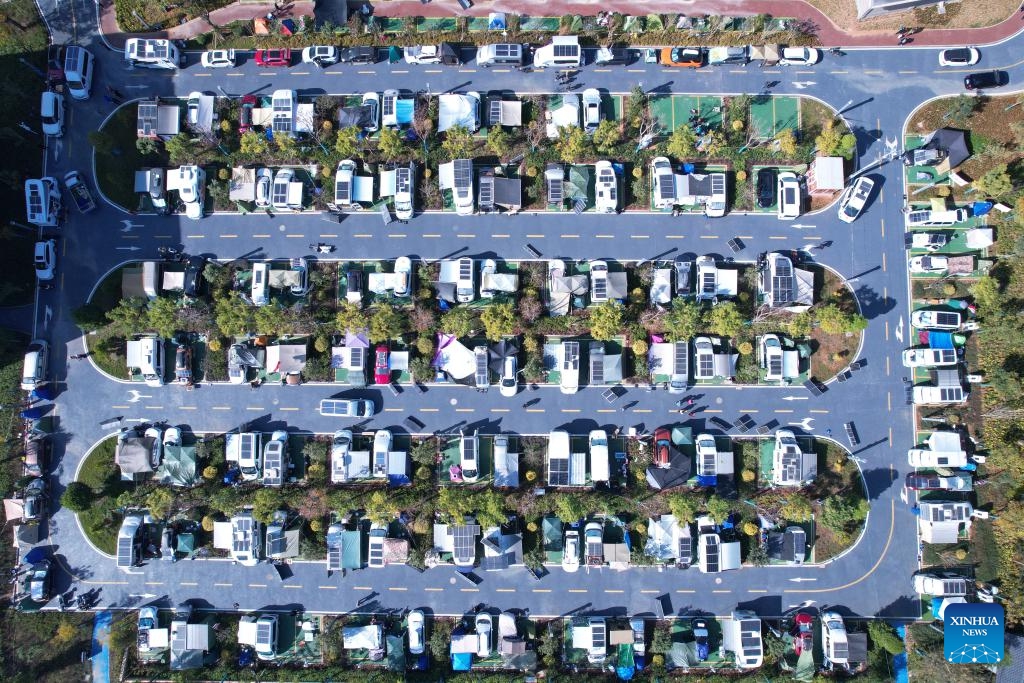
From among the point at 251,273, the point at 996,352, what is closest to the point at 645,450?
the point at 996,352

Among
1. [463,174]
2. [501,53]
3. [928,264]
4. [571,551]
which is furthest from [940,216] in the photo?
[571,551]

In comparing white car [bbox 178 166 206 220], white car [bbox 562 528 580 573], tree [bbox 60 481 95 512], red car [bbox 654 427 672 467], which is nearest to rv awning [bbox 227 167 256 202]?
white car [bbox 178 166 206 220]

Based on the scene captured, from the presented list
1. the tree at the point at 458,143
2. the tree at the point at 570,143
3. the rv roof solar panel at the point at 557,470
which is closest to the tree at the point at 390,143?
the tree at the point at 458,143

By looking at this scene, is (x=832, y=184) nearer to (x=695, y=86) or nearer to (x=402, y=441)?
(x=695, y=86)

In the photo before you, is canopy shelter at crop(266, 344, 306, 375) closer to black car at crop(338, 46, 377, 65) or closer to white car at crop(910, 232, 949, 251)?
black car at crop(338, 46, 377, 65)

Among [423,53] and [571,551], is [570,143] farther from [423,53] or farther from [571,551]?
[571,551]

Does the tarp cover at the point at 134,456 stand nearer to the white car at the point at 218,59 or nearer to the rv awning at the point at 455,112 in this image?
the white car at the point at 218,59
